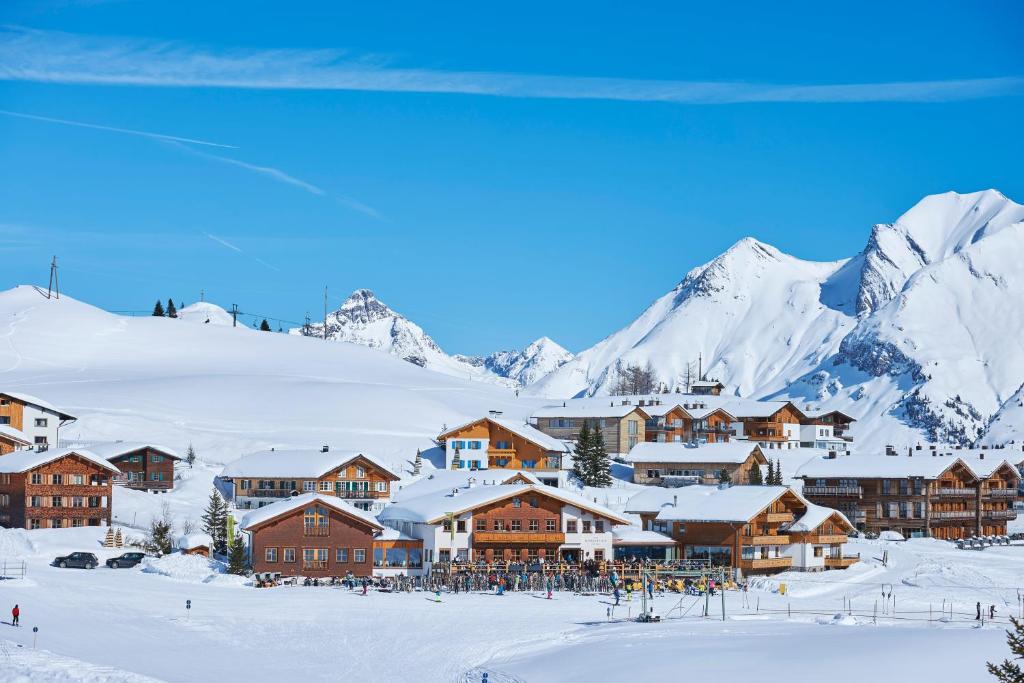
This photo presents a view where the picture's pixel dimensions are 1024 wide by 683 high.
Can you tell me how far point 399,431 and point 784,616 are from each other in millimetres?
→ 68388

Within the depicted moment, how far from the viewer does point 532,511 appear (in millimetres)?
75375

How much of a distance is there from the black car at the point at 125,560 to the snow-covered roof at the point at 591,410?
6010cm

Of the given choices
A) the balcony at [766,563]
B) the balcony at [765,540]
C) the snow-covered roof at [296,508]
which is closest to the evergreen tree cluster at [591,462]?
the balcony at [765,540]

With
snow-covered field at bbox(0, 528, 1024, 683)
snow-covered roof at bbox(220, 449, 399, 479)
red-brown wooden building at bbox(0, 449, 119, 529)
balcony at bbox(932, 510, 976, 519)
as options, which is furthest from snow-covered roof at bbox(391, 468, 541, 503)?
balcony at bbox(932, 510, 976, 519)

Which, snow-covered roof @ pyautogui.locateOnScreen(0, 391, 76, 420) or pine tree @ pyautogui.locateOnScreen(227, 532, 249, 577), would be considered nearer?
pine tree @ pyautogui.locateOnScreen(227, 532, 249, 577)

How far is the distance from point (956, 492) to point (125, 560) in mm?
63758

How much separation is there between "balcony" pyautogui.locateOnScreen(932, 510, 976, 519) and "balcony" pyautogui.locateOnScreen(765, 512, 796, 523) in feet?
86.3

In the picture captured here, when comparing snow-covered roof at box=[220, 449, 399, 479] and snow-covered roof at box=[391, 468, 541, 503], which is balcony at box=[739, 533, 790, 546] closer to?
snow-covered roof at box=[391, 468, 541, 503]

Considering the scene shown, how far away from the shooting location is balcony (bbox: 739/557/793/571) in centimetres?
7719

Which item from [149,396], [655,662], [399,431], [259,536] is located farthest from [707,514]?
[149,396]

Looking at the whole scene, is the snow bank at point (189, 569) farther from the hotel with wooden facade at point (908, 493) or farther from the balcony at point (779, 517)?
the hotel with wooden facade at point (908, 493)

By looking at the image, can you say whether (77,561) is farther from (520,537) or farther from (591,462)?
(591,462)

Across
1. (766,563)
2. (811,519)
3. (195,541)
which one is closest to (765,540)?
(766,563)

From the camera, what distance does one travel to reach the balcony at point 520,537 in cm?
7388
